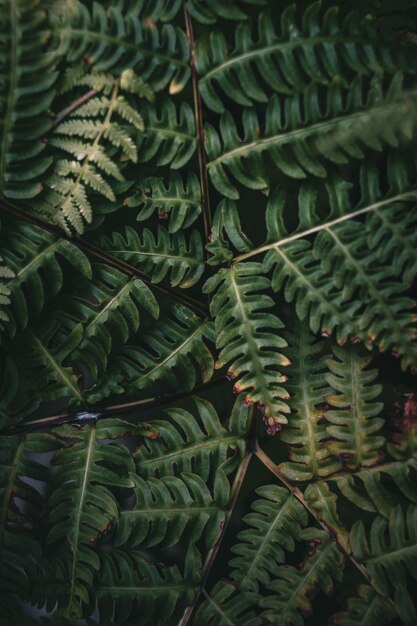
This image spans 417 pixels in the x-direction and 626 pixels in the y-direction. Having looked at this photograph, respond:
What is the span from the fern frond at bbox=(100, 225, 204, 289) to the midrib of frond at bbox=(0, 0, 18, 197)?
0.27m

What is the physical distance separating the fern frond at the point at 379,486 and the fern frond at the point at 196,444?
0.24 meters

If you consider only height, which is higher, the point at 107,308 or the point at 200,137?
the point at 200,137

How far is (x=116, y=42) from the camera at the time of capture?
3.90ft

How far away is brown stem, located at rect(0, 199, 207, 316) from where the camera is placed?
1.32 metres

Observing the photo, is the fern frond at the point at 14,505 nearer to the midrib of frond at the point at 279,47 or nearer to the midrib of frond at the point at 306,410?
the midrib of frond at the point at 306,410

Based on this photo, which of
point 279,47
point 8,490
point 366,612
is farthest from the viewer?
point 8,490

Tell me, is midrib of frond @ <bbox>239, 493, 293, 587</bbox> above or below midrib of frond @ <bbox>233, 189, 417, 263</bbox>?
below

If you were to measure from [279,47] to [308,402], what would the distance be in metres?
0.75

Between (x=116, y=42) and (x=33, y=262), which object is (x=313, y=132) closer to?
(x=116, y=42)

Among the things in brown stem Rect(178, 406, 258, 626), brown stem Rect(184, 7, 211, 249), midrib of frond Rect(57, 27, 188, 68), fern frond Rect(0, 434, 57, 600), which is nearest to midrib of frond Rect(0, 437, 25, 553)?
fern frond Rect(0, 434, 57, 600)

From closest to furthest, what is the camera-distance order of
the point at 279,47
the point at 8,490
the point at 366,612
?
1. the point at 279,47
2. the point at 366,612
3. the point at 8,490

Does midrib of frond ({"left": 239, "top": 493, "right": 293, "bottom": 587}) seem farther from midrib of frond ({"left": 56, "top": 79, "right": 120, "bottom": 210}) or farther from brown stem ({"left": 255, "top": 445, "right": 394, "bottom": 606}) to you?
midrib of frond ({"left": 56, "top": 79, "right": 120, "bottom": 210})

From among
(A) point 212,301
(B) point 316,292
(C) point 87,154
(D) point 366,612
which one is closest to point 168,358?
(A) point 212,301

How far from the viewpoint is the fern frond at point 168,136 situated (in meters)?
1.26
